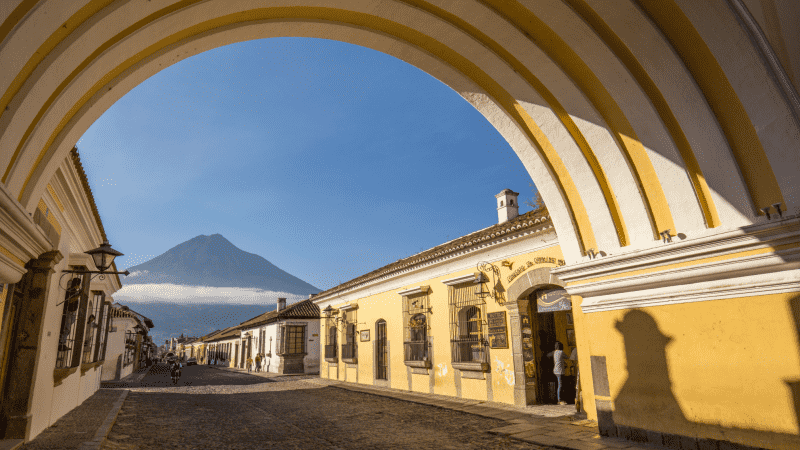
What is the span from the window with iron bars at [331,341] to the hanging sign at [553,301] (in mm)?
12348

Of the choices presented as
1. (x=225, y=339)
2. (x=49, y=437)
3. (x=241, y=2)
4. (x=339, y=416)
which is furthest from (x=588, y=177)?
(x=225, y=339)

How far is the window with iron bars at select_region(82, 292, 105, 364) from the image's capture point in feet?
36.5

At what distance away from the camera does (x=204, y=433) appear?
7.72m

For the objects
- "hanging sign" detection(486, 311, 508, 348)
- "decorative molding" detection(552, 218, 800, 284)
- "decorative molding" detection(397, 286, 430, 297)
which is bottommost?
"hanging sign" detection(486, 311, 508, 348)

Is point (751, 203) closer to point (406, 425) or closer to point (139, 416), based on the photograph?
point (406, 425)

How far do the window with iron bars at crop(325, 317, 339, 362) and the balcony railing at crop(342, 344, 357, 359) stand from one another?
1.43m

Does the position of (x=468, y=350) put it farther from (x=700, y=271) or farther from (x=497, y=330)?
(x=700, y=271)

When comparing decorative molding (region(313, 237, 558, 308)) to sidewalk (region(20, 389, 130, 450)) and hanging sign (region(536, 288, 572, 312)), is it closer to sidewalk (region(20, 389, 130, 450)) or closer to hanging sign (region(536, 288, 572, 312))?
hanging sign (region(536, 288, 572, 312))

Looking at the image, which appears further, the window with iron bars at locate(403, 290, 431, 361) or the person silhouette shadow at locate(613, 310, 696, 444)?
the window with iron bars at locate(403, 290, 431, 361)

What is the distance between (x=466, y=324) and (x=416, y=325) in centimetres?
233

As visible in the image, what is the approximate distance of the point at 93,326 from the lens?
1112 centimetres

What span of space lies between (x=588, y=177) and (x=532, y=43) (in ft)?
6.34

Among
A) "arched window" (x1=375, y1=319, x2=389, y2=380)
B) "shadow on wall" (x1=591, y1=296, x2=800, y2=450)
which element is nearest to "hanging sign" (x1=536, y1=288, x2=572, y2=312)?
"shadow on wall" (x1=591, y1=296, x2=800, y2=450)

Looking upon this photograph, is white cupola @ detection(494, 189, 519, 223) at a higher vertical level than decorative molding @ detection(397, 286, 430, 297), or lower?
higher
